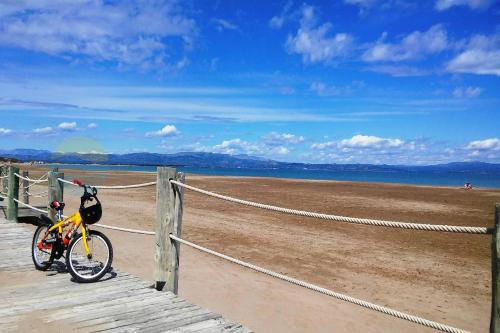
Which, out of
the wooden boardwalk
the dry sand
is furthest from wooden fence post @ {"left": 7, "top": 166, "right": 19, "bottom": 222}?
the wooden boardwalk

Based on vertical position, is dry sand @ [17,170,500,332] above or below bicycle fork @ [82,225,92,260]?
below

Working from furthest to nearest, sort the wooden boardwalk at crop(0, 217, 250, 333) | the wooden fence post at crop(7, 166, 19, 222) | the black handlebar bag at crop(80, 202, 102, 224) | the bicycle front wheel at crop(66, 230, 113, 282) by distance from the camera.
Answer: the wooden fence post at crop(7, 166, 19, 222) → the black handlebar bag at crop(80, 202, 102, 224) → the bicycle front wheel at crop(66, 230, 113, 282) → the wooden boardwalk at crop(0, 217, 250, 333)

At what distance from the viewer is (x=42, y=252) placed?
612 cm

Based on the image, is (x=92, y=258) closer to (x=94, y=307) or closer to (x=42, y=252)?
(x=42, y=252)

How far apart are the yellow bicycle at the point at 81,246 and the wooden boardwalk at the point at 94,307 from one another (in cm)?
15

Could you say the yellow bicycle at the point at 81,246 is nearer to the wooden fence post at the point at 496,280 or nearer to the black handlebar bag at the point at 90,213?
the black handlebar bag at the point at 90,213

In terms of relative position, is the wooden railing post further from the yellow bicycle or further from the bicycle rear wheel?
the bicycle rear wheel

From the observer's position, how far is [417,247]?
41.4 ft

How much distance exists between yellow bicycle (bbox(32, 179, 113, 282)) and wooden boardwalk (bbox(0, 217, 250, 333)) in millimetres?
151

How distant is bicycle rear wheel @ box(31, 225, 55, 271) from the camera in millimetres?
5762

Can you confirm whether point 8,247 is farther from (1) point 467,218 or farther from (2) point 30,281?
(1) point 467,218

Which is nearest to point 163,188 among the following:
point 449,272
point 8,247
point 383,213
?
point 8,247

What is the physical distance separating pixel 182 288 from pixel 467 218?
1661cm

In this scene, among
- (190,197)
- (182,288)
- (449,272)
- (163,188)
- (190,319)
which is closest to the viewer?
(190,319)
